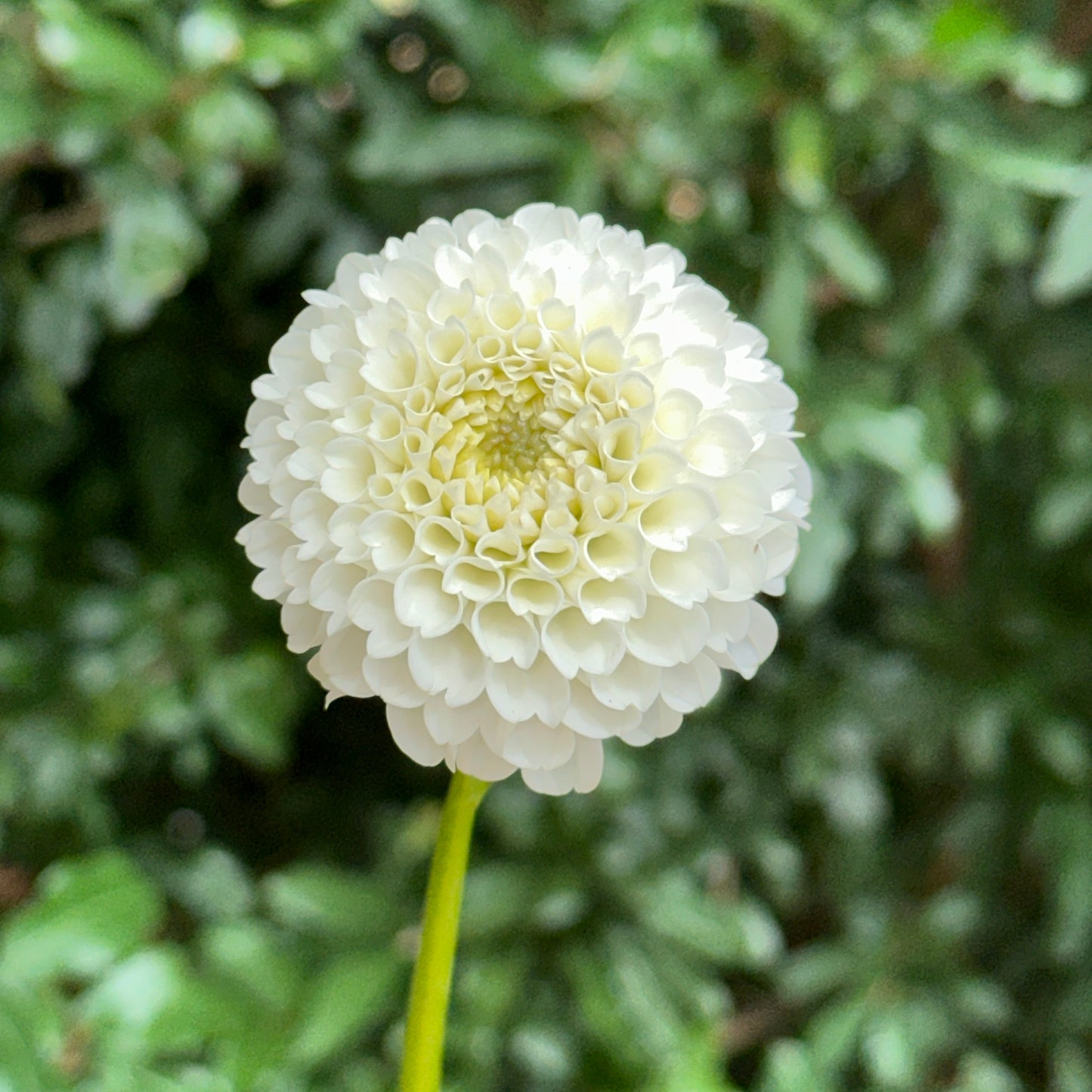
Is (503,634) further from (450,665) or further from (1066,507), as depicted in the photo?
(1066,507)

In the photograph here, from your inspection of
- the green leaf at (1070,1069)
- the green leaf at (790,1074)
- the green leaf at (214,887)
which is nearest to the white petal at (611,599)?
the green leaf at (790,1074)

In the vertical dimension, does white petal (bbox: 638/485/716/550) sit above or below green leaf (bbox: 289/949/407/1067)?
above

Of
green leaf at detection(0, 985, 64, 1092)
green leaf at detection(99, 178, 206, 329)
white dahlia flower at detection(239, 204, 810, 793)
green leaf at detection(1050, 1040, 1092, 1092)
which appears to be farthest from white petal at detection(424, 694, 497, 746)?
green leaf at detection(1050, 1040, 1092, 1092)

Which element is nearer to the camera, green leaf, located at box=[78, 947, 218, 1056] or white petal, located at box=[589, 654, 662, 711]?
white petal, located at box=[589, 654, 662, 711]

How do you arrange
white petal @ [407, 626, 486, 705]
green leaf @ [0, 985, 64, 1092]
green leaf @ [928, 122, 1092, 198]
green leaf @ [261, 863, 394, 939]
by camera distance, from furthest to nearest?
green leaf @ [261, 863, 394, 939], green leaf @ [928, 122, 1092, 198], green leaf @ [0, 985, 64, 1092], white petal @ [407, 626, 486, 705]

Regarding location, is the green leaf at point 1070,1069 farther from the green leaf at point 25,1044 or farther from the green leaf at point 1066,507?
the green leaf at point 25,1044

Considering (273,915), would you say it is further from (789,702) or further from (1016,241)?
(1016,241)

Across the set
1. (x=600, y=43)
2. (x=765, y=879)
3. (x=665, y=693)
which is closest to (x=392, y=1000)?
(x=765, y=879)

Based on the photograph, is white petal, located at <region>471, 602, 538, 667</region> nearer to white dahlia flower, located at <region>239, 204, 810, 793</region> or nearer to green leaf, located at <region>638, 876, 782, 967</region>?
white dahlia flower, located at <region>239, 204, 810, 793</region>
